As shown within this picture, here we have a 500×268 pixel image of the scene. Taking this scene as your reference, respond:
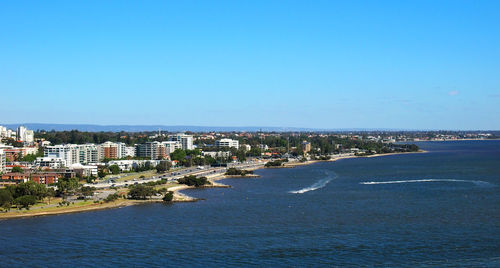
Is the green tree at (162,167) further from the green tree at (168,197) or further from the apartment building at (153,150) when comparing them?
the green tree at (168,197)

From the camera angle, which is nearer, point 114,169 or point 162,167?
point 114,169

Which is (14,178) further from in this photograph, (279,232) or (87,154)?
(279,232)

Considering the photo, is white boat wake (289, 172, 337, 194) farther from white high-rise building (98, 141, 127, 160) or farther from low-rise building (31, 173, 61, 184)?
white high-rise building (98, 141, 127, 160)

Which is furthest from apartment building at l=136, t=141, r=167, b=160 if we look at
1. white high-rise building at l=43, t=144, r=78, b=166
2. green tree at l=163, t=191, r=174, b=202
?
green tree at l=163, t=191, r=174, b=202

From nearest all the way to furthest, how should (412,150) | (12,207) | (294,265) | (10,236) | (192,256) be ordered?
(294,265) → (192,256) → (10,236) → (12,207) → (412,150)

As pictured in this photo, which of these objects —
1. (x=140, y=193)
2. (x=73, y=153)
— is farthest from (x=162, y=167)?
(x=140, y=193)

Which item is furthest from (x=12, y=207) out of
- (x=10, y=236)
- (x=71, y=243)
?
(x=71, y=243)

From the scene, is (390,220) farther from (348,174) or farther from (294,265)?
(348,174)

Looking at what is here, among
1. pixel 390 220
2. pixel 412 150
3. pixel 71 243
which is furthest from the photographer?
pixel 412 150

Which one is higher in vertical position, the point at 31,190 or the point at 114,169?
the point at 31,190
